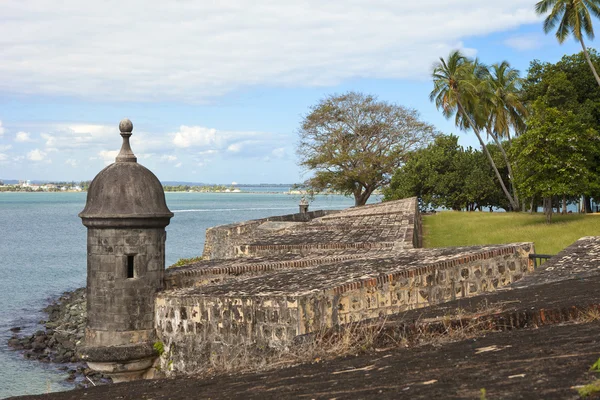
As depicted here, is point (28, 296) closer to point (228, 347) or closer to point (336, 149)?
point (336, 149)

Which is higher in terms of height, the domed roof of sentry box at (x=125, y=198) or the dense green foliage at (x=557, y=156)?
the dense green foliage at (x=557, y=156)

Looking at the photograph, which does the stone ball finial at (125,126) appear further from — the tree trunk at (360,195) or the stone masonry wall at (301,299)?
the tree trunk at (360,195)

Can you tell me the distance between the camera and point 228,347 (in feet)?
29.4

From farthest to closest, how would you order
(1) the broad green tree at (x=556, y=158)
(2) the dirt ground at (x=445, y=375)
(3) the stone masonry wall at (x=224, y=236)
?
1. (1) the broad green tree at (x=556, y=158)
2. (3) the stone masonry wall at (x=224, y=236)
3. (2) the dirt ground at (x=445, y=375)

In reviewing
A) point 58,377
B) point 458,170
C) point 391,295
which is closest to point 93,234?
point 391,295

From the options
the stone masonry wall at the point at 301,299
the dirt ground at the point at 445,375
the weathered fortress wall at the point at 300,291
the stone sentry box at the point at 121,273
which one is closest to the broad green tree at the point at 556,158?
the weathered fortress wall at the point at 300,291

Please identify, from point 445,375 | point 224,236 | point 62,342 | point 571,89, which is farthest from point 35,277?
point 445,375

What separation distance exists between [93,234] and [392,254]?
5.26 m

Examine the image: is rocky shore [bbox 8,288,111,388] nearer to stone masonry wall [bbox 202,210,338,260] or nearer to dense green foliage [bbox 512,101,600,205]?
stone masonry wall [bbox 202,210,338,260]

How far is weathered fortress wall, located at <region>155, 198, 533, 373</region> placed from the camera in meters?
8.51

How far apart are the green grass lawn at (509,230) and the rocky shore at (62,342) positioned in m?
13.4

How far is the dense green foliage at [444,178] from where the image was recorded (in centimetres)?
4438

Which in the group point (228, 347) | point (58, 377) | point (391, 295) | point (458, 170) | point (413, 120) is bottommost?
point (58, 377)

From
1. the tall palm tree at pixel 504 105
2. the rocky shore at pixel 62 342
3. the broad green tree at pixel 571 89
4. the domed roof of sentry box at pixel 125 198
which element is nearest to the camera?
the domed roof of sentry box at pixel 125 198
